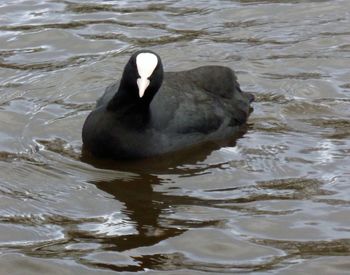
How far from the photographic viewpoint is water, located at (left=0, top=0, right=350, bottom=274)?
629cm

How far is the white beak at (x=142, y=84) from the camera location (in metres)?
7.57

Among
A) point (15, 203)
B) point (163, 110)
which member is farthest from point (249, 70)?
point (15, 203)

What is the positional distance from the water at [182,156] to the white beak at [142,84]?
538mm

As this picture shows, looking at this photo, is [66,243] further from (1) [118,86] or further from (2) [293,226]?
(1) [118,86]

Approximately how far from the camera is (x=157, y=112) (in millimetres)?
8031

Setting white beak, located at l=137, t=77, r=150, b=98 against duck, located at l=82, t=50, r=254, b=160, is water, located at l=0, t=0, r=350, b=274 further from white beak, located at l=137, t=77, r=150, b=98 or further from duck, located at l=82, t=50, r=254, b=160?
white beak, located at l=137, t=77, r=150, b=98

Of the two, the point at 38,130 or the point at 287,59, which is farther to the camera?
the point at 287,59

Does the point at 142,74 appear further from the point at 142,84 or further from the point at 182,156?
the point at 182,156

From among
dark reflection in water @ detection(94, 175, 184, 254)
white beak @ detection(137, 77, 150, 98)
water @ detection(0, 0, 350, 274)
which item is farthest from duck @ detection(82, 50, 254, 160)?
dark reflection in water @ detection(94, 175, 184, 254)

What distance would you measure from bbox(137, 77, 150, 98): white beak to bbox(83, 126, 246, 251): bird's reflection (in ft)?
1.75

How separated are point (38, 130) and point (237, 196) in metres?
1.87

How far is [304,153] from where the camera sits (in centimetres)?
780

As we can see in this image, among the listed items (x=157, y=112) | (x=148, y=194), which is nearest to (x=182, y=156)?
(x=157, y=112)

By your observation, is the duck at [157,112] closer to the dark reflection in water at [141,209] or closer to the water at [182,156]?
the water at [182,156]
